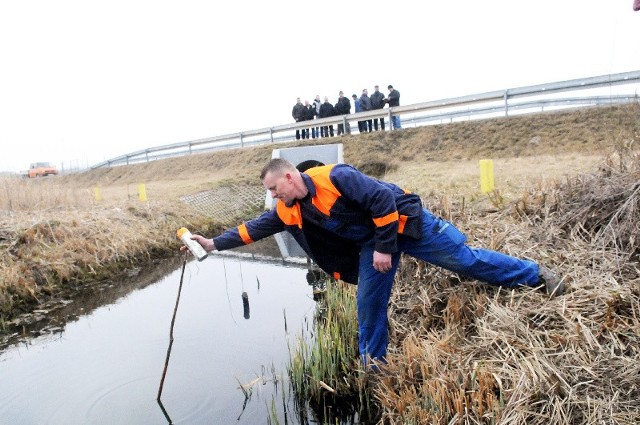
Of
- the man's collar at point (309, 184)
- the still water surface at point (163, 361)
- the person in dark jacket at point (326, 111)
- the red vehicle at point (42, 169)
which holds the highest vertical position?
the person in dark jacket at point (326, 111)

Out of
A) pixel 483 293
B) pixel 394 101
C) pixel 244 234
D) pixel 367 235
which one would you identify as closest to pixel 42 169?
pixel 394 101

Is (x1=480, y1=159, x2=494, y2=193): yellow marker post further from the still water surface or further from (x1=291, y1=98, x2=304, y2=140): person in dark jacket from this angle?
(x1=291, y1=98, x2=304, y2=140): person in dark jacket

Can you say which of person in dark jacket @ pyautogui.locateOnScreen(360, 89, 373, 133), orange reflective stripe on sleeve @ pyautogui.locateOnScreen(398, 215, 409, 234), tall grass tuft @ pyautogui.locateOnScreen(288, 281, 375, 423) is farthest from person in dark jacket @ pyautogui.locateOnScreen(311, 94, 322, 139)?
orange reflective stripe on sleeve @ pyautogui.locateOnScreen(398, 215, 409, 234)

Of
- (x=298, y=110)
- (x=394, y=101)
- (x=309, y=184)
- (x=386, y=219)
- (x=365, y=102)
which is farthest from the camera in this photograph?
(x=298, y=110)

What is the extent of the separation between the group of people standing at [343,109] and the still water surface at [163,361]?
34.3 feet

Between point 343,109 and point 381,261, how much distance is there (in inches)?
612

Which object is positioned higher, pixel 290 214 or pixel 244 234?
pixel 290 214

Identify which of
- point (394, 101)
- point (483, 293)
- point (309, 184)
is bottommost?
point (483, 293)

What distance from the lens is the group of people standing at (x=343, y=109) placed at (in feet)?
56.4

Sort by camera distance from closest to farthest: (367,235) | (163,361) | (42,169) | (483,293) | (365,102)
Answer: (367,235) → (483,293) → (163,361) → (365,102) → (42,169)

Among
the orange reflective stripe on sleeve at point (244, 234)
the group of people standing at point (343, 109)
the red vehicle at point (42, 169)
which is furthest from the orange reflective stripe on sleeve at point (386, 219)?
the red vehicle at point (42, 169)

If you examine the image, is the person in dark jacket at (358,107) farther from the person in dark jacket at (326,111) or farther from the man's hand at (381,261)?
the man's hand at (381,261)

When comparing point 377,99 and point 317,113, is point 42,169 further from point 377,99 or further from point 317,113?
point 377,99

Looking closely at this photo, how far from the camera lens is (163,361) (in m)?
5.55
